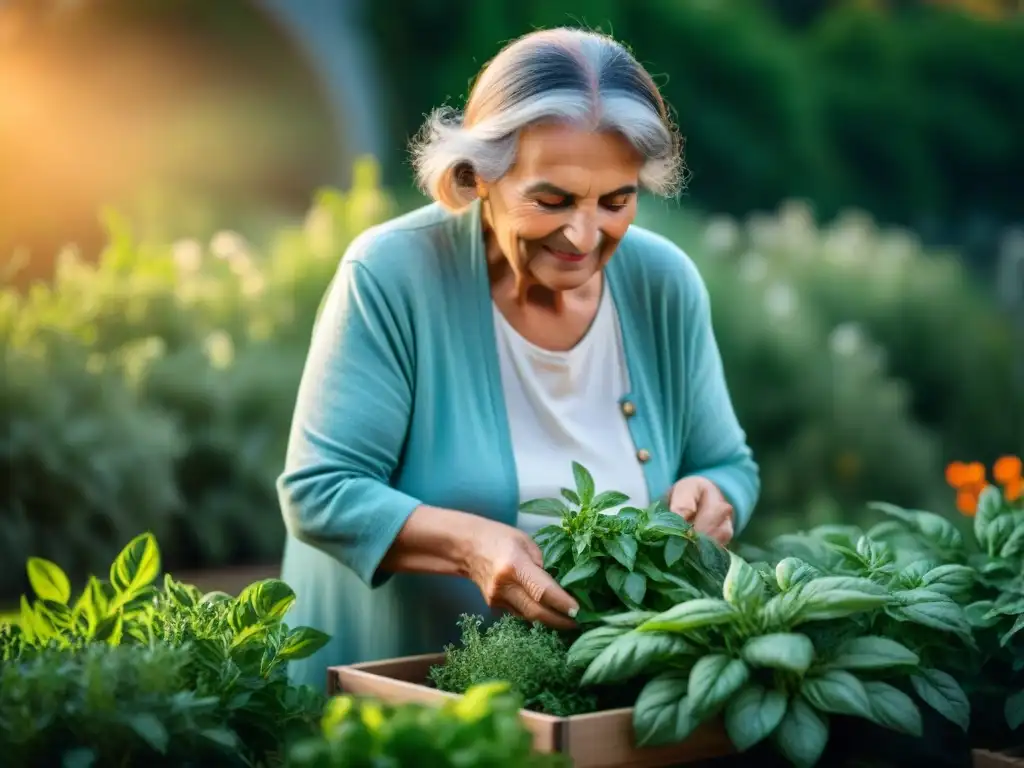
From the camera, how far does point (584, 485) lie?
2.31 meters

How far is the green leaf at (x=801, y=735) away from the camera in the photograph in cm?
195

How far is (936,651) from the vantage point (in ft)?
7.46

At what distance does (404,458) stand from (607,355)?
1.43ft

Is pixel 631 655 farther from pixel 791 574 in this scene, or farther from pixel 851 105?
pixel 851 105

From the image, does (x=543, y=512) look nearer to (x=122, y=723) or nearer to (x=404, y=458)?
(x=404, y=458)

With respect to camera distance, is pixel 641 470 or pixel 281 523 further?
pixel 281 523

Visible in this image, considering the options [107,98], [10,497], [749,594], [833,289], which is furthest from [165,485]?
[833,289]

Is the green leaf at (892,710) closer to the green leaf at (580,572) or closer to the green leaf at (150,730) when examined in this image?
the green leaf at (580,572)

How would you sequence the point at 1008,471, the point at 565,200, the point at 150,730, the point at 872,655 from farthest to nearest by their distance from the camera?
the point at 1008,471, the point at 565,200, the point at 872,655, the point at 150,730

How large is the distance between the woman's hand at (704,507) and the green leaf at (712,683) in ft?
1.96

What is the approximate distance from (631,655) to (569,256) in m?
0.77

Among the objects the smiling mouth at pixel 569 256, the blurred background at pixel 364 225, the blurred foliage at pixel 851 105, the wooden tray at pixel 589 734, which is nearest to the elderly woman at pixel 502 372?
the smiling mouth at pixel 569 256

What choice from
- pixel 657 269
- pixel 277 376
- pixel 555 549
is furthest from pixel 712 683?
pixel 277 376

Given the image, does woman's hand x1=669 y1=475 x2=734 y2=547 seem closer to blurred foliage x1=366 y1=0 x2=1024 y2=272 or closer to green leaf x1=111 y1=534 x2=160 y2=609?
green leaf x1=111 y1=534 x2=160 y2=609
